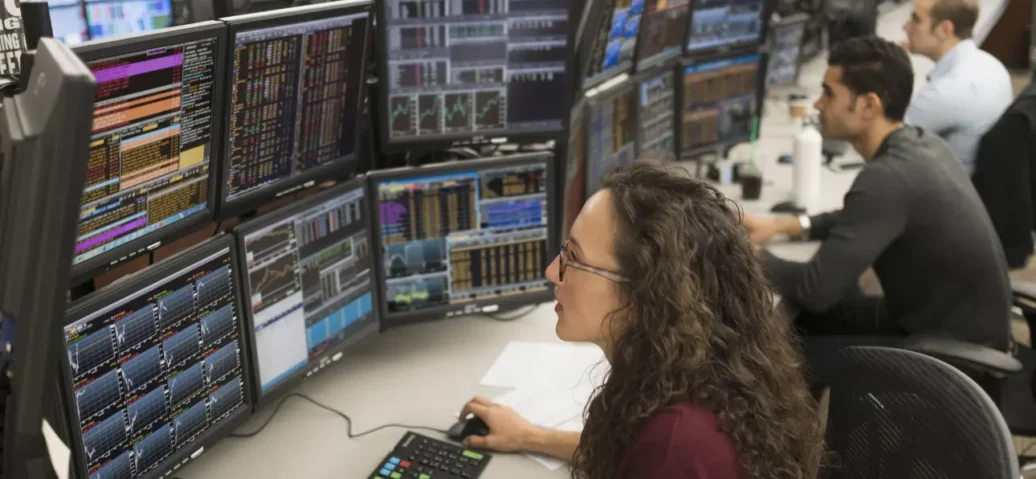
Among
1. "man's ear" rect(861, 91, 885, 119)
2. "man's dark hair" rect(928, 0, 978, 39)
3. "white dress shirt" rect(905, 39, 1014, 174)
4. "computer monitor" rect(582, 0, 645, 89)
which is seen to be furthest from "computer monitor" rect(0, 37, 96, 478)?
"man's dark hair" rect(928, 0, 978, 39)

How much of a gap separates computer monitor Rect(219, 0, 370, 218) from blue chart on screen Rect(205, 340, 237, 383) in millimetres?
243

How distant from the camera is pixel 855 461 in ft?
5.41

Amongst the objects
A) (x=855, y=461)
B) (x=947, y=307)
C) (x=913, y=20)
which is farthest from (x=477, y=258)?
(x=913, y=20)

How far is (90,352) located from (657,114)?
211 centimetres

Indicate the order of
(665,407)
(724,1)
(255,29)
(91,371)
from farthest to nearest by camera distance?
(724,1) < (255,29) < (91,371) < (665,407)

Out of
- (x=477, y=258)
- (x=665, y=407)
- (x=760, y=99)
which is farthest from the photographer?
(x=760, y=99)

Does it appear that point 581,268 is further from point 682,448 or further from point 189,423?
point 189,423

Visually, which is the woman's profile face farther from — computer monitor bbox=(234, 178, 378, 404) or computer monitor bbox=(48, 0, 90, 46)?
computer monitor bbox=(48, 0, 90, 46)

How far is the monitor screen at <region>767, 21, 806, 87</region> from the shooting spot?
3.87 m

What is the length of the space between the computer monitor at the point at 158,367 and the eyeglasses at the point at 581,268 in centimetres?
60

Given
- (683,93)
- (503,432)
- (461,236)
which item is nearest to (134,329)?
(503,432)

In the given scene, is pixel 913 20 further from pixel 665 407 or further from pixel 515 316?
pixel 665 407

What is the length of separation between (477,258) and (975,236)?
1299 millimetres

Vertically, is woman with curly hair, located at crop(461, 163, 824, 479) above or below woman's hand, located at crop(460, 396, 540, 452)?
above
